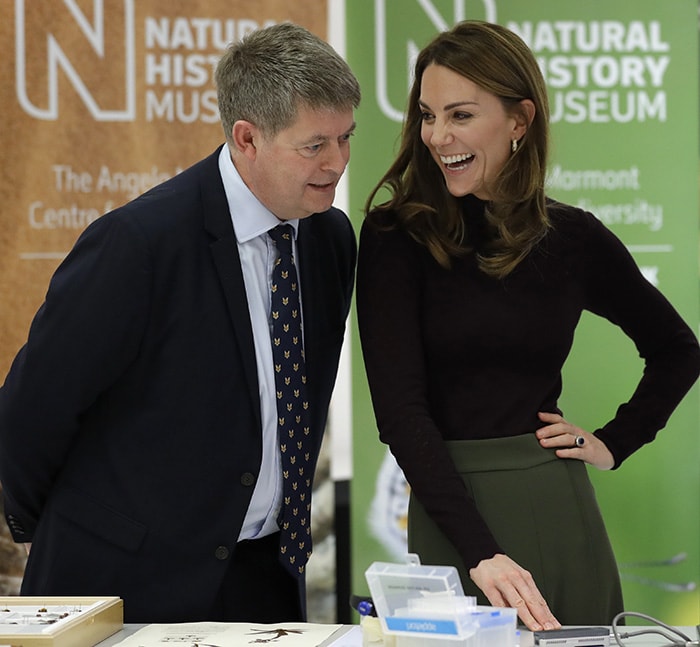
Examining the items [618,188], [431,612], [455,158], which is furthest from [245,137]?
[618,188]

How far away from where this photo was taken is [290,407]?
7.00ft

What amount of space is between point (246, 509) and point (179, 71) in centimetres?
205

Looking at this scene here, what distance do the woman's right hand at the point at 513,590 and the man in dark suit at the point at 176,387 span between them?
397 mm

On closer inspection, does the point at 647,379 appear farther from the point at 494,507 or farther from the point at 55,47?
the point at 55,47

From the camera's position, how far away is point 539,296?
2.26 meters

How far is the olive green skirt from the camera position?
85.2 inches

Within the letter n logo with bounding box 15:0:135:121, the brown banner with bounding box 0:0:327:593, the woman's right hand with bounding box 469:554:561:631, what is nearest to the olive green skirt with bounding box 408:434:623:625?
the woman's right hand with bounding box 469:554:561:631

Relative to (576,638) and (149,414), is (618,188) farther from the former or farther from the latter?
(576,638)

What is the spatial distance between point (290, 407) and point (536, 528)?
1.76 feet

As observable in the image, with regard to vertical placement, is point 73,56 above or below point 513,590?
above

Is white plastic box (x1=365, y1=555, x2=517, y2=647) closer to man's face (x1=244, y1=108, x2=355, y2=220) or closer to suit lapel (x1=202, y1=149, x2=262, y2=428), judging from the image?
suit lapel (x1=202, y1=149, x2=262, y2=428)

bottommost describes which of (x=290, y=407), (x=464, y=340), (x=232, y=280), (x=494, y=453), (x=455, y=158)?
(x=494, y=453)

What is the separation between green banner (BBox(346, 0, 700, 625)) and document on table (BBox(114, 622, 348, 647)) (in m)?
1.92

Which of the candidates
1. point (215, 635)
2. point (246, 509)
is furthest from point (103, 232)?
point (215, 635)
